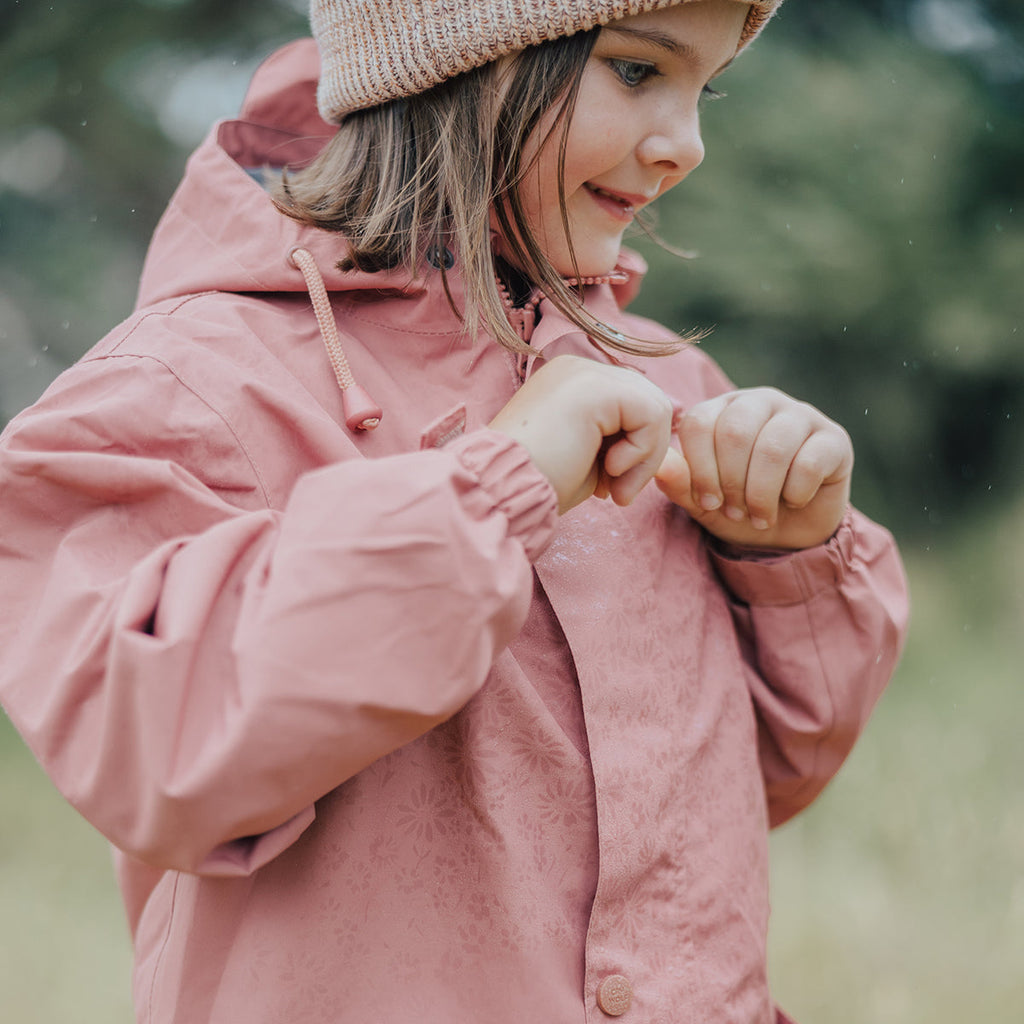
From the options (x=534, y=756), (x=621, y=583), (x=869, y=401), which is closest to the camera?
(x=534, y=756)

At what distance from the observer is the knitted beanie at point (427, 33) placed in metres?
1.11

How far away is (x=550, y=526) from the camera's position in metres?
0.94

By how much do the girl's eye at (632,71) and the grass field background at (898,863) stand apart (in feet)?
7.30

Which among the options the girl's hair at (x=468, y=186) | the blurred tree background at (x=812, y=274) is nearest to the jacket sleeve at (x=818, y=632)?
the girl's hair at (x=468, y=186)

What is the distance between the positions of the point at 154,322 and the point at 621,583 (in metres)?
0.55

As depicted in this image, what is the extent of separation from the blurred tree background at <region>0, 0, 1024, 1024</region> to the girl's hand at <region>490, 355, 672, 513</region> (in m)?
1.76

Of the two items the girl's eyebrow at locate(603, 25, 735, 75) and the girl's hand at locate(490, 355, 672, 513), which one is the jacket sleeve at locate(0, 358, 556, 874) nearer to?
the girl's hand at locate(490, 355, 672, 513)

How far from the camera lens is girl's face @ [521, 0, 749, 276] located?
1141 mm

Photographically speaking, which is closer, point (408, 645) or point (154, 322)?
point (408, 645)

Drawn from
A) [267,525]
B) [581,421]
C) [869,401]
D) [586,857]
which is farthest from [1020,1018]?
[267,525]

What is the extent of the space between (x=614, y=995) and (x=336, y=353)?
26.7 inches

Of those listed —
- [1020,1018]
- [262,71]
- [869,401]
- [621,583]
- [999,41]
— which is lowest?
[1020,1018]

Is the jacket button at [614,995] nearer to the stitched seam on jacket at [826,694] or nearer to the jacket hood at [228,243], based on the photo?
the stitched seam on jacket at [826,694]

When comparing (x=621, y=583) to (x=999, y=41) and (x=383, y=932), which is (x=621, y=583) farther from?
(x=999, y=41)
